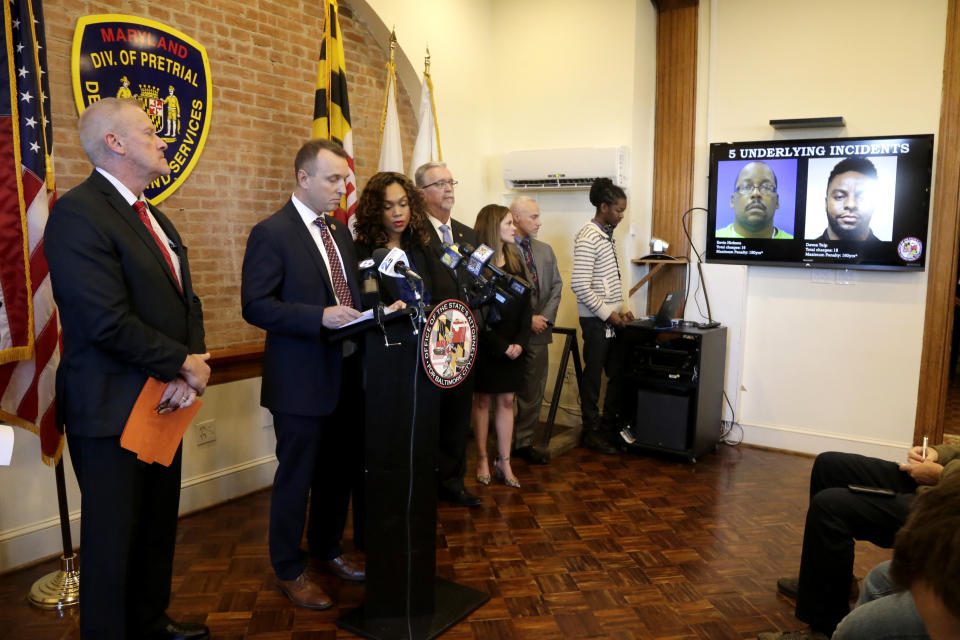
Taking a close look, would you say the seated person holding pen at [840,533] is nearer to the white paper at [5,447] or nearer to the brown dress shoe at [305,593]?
the brown dress shoe at [305,593]

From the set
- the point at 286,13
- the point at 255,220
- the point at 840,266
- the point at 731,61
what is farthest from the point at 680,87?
the point at 255,220

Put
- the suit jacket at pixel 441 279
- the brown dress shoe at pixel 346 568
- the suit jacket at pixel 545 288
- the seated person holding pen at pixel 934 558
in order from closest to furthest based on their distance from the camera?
the seated person holding pen at pixel 934 558
the brown dress shoe at pixel 346 568
the suit jacket at pixel 441 279
the suit jacket at pixel 545 288

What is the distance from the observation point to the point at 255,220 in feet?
12.4

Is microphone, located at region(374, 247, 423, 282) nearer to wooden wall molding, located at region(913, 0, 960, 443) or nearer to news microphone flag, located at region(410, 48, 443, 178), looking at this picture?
news microphone flag, located at region(410, 48, 443, 178)

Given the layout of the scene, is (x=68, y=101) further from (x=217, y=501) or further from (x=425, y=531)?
(x=425, y=531)

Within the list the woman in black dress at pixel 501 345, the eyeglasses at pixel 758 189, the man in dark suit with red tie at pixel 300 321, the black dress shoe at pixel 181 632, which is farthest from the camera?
the eyeglasses at pixel 758 189

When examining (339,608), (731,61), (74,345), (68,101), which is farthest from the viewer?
(731,61)

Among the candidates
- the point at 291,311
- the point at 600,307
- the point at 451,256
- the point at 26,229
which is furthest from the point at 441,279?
the point at 600,307

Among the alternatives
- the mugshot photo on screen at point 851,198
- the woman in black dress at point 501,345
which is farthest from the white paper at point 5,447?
the mugshot photo on screen at point 851,198

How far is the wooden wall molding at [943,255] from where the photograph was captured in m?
4.00

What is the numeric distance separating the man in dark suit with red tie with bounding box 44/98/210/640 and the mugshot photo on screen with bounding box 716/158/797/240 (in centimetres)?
368

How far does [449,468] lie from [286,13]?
265 centimetres

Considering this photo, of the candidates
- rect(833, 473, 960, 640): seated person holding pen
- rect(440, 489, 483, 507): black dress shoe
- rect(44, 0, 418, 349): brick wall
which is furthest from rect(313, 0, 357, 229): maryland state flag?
rect(833, 473, 960, 640): seated person holding pen

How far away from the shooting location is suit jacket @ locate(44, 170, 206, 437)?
74.7 inches
